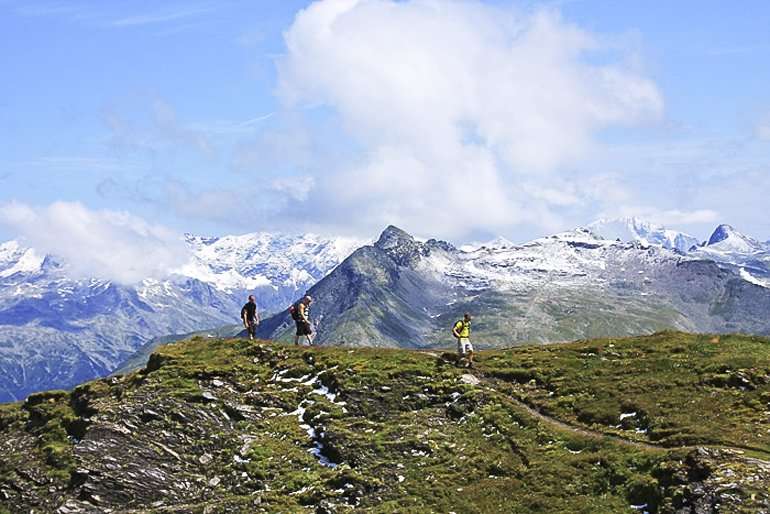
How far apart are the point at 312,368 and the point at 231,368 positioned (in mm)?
6149

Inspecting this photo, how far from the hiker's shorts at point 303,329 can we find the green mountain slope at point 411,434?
529 cm

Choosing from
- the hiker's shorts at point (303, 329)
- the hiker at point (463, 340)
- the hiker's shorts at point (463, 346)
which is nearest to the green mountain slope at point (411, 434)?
the hiker at point (463, 340)

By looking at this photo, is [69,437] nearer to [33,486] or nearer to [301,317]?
[33,486]

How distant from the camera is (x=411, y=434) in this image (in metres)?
50.4

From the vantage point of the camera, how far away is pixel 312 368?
6184 cm

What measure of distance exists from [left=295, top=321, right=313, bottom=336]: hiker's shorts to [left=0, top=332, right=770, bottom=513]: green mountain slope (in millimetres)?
5290

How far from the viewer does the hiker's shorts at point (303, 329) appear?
224 feet

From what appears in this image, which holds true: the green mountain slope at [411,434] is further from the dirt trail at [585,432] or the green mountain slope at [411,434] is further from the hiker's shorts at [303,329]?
the hiker's shorts at [303,329]

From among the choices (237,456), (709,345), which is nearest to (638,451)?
(709,345)

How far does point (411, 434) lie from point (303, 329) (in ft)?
67.2

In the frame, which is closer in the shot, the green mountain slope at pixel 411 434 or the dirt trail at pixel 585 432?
the dirt trail at pixel 585 432

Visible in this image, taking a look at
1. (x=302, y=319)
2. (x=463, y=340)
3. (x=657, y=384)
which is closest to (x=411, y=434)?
(x=463, y=340)

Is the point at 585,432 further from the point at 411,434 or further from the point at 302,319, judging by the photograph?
the point at 302,319

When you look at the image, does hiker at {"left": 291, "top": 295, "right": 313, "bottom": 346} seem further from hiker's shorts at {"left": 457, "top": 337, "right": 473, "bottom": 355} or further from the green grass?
the green grass
